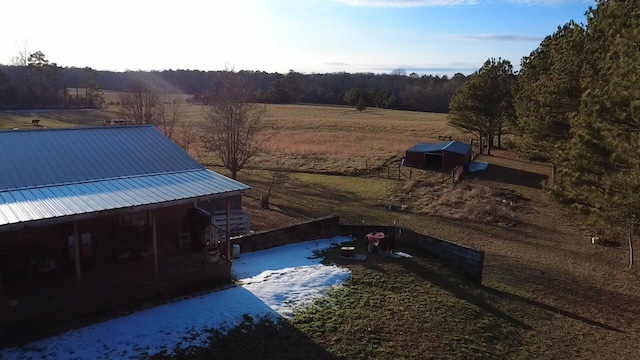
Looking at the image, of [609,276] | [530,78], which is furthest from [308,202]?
[530,78]

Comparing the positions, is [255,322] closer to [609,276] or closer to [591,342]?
[591,342]

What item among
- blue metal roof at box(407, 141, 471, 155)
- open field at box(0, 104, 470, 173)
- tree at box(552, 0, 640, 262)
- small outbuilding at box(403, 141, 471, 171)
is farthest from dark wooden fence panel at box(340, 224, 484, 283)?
blue metal roof at box(407, 141, 471, 155)

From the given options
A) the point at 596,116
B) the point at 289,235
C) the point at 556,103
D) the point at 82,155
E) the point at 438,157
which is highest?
the point at 556,103

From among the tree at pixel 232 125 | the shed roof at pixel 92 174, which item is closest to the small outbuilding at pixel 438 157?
the tree at pixel 232 125

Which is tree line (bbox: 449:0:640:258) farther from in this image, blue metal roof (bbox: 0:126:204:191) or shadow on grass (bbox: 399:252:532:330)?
blue metal roof (bbox: 0:126:204:191)

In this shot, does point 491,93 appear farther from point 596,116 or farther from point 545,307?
point 545,307

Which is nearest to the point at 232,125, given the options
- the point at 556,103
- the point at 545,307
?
the point at 556,103
